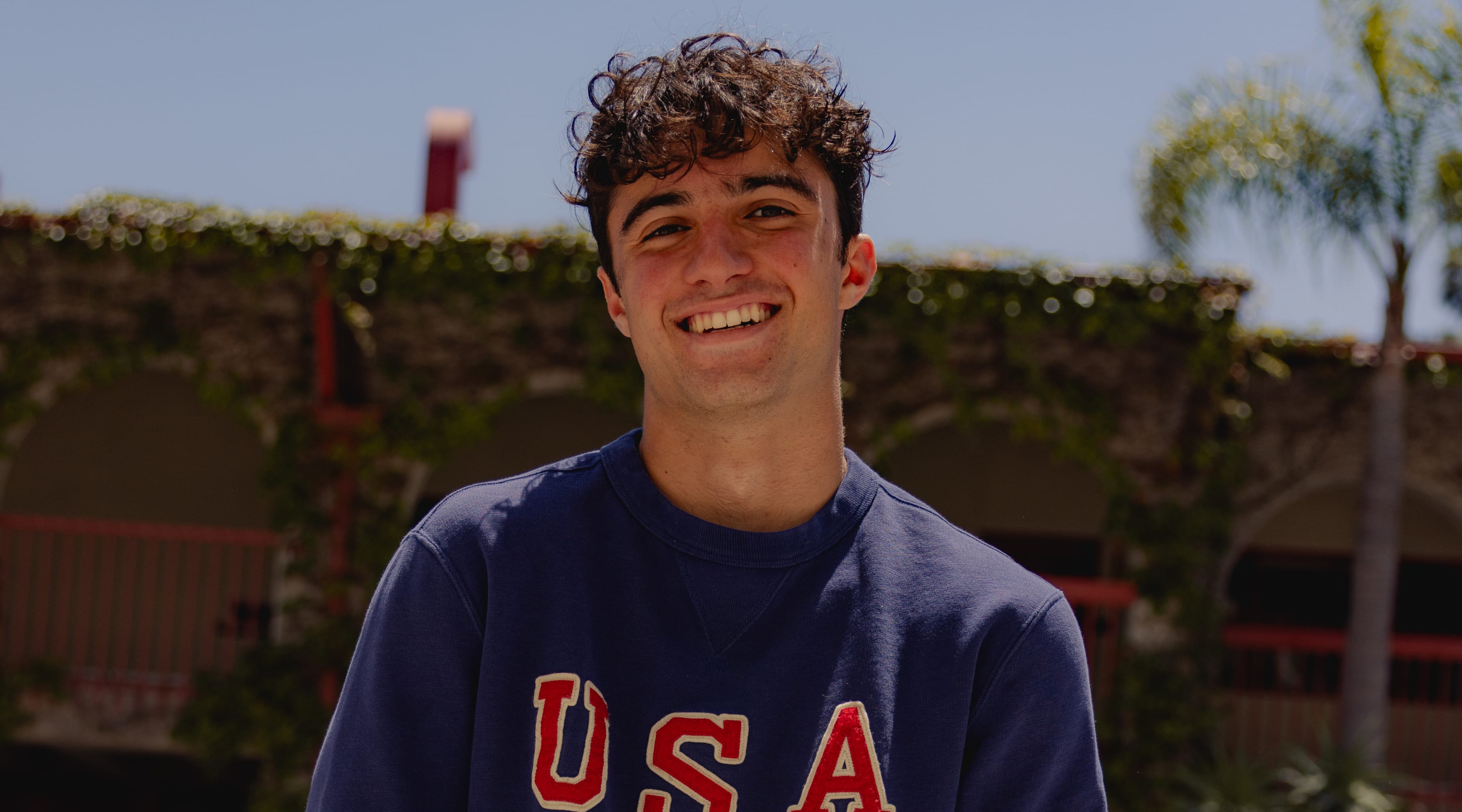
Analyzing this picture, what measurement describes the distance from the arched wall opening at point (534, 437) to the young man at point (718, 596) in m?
7.08

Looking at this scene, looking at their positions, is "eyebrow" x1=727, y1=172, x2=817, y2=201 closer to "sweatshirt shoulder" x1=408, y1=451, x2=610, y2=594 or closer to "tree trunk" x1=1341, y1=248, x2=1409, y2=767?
"sweatshirt shoulder" x1=408, y1=451, x2=610, y2=594

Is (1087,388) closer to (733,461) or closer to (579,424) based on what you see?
(579,424)

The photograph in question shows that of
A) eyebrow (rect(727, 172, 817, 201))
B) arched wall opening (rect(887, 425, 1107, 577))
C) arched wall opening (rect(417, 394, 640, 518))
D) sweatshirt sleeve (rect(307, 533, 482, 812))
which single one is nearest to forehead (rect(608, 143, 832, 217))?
eyebrow (rect(727, 172, 817, 201))

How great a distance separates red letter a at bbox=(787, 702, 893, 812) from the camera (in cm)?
129

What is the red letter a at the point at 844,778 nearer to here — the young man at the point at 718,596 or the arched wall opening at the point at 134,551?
the young man at the point at 718,596

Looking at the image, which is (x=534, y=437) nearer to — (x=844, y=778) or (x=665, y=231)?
(x=665, y=231)

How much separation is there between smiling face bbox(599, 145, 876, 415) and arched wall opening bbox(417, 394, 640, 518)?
710 cm

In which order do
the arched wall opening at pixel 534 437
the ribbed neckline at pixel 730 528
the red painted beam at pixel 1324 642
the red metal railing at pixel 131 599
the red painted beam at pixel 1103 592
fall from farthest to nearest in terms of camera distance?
the arched wall opening at pixel 534 437 → the red metal railing at pixel 131 599 → the red painted beam at pixel 1324 642 → the red painted beam at pixel 1103 592 → the ribbed neckline at pixel 730 528

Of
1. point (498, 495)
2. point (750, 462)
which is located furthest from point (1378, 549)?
point (498, 495)

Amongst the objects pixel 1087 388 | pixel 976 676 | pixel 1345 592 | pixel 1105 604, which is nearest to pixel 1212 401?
pixel 1087 388

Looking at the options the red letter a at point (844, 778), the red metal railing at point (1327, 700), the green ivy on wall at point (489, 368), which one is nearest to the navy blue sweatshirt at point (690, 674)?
the red letter a at point (844, 778)

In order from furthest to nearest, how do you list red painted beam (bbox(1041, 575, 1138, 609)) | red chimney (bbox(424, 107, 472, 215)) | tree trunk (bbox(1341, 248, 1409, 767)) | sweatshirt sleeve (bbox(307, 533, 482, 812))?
red chimney (bbox(424, 107, 472, 215))
red painted beam (bbox(1041, 575, 1138, 609))
tree trunk (bbox(1341, 248, 1409, 767))
sweatshirt sleeve (bbox(307, 533, 482, 812))

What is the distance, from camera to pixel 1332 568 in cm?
953

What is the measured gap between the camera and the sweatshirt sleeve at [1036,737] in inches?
52.7
